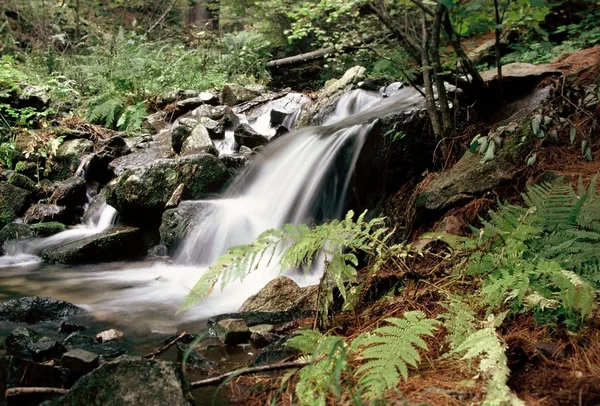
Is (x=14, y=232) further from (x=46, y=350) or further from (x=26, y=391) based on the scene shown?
(x=26, y=391)

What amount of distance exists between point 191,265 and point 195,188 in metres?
1.61

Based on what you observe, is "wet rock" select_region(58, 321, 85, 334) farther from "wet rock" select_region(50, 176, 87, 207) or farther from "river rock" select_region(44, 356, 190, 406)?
"wet rock" select_region(50, 176, 87, 207)

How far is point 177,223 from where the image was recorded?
6.50 m

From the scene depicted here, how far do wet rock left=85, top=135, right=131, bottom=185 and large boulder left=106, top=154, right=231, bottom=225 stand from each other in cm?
158

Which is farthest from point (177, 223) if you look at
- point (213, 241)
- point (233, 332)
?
point (233, 332)

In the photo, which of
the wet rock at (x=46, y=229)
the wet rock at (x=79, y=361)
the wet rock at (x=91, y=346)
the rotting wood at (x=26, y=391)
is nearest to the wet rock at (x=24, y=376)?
the rotting wood at (x=26, y=391)

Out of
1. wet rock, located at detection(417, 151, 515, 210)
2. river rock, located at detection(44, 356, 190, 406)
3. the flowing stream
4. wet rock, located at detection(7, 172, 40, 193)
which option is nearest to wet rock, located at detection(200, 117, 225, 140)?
the flowing stream

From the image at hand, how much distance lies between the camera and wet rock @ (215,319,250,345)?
10.7ft

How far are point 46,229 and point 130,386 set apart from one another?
20.8 feet

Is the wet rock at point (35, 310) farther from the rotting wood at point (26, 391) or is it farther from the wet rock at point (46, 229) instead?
the wet rock at point (46, 229)

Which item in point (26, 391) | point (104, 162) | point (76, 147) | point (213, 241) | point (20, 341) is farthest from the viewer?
point (76, 147)

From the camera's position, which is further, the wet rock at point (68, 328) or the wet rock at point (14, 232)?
the wet rock at point (14, 232)

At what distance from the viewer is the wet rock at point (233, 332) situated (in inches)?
129

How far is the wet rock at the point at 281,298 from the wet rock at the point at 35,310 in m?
1.53
